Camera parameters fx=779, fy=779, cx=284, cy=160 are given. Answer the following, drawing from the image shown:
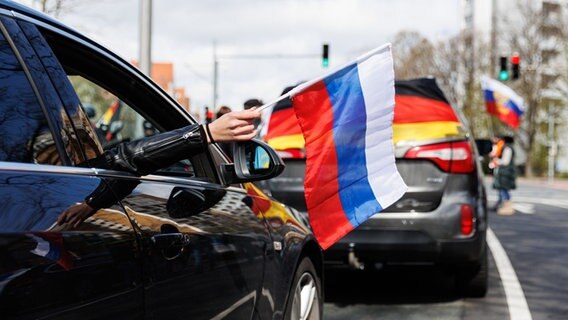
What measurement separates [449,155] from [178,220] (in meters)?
3.52

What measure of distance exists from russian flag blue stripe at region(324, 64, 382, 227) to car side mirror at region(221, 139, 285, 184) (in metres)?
0.68

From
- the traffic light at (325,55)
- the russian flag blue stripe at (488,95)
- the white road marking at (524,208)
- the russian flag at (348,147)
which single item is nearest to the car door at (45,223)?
the russian flag at (348,147)

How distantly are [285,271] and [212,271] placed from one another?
0.89 m

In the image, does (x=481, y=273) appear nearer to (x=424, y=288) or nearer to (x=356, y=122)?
(x=424, y=288)

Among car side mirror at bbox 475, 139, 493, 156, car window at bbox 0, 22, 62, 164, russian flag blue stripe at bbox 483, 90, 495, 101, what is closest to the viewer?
car window at bbox 0, 22, 62, 164

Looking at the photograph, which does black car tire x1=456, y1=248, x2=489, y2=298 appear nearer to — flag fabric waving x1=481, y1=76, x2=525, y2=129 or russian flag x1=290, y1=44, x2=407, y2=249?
russian flag x1=290, y1=44, x2=407, y2=249

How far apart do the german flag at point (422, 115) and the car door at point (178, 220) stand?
8.65ft

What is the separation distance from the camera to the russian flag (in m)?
3.71

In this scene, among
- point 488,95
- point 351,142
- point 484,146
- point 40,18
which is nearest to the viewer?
point 40,18

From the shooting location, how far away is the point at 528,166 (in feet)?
205

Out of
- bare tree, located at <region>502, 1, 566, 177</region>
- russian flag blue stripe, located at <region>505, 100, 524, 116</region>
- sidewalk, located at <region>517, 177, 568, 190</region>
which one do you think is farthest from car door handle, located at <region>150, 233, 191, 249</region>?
bare tree, located at <region>502, 1, 566, 177</region>

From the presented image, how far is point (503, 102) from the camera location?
20.7m

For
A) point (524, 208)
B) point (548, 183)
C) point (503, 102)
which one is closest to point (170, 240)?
point (524, 208)

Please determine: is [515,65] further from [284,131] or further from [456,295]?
[284,131]
